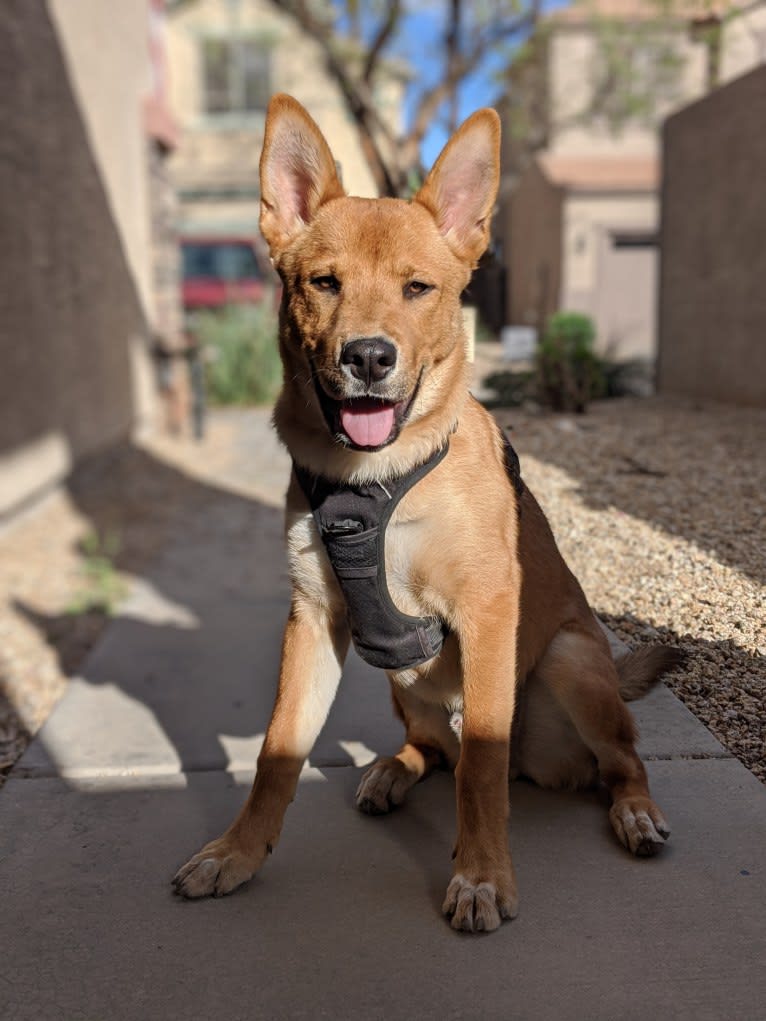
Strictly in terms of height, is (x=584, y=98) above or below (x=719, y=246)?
above

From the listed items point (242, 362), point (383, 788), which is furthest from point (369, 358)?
point (242, 362)

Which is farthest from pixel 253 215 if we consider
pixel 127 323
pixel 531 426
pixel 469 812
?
pixel 469 812

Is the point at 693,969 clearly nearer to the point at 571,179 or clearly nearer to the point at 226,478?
the point at 226,478

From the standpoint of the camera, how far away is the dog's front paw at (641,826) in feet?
7.91

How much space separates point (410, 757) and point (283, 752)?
1.75 feet

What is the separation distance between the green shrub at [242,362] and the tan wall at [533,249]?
24.3ft

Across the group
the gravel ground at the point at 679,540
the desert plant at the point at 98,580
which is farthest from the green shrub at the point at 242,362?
the gravel ground at the point at 679,540

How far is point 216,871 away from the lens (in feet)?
7.96

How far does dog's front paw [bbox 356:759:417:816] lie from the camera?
2.80m

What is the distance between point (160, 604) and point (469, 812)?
11.9 ft

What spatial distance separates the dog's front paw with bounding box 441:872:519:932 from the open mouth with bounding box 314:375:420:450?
1.10 metres

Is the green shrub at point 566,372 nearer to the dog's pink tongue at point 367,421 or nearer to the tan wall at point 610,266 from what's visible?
the dog's pink tongue at point 367,421

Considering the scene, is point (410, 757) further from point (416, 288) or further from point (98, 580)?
point (98, 580)

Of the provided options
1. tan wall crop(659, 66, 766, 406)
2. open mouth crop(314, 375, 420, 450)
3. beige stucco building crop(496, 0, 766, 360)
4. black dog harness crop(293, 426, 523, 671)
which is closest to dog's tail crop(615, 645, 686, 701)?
black dog harness crop(293, 426, 523, 671)
